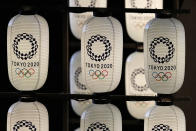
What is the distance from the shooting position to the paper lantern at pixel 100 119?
3.88m

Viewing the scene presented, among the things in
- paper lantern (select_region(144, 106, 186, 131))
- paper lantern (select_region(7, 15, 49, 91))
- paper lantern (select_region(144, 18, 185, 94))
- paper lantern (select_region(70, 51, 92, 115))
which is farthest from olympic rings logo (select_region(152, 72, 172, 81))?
paper lantern (select_region(70, 51, 92, 115))

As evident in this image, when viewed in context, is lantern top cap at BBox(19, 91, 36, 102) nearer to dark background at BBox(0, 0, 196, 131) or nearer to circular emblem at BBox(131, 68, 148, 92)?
circular emblem at BBox(131, 68, 148, 92)

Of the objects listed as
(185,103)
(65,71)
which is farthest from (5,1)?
(185,103)

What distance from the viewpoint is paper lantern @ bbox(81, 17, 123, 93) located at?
385 cm

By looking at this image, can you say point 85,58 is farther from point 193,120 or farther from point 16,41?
point 193,120

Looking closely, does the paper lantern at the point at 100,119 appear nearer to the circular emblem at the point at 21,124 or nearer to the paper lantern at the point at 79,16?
the circular emblem at the point at 21,124

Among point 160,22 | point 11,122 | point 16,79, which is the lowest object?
point 11,122

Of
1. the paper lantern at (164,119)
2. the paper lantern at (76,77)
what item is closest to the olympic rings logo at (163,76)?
the paper lantern at (164,119)

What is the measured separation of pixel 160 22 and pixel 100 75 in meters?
0.47

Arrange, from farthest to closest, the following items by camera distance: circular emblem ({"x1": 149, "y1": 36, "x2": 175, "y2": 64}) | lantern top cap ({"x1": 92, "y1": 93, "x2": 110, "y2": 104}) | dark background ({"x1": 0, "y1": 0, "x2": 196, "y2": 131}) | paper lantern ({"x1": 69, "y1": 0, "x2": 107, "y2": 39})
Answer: dark background ({"x1": 0, "y1": 0, "x2": 196, "y2": 131})
paper lantern ({"x1": 69, "y1": 0, "x2": 107, "y2": 39})
lantern top cap ({"x1": 92, "y1": 93, "x2": 110, "y2": 104})
circular emblem ({"x1": 149, "y1": 36, "x2": 175, "y2": 64})

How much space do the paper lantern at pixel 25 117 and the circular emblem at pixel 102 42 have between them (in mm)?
461

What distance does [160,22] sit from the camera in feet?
12.7

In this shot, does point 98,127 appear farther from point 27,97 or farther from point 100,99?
point 27,97

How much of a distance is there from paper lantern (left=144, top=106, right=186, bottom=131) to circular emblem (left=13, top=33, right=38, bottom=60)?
0.78 meters
